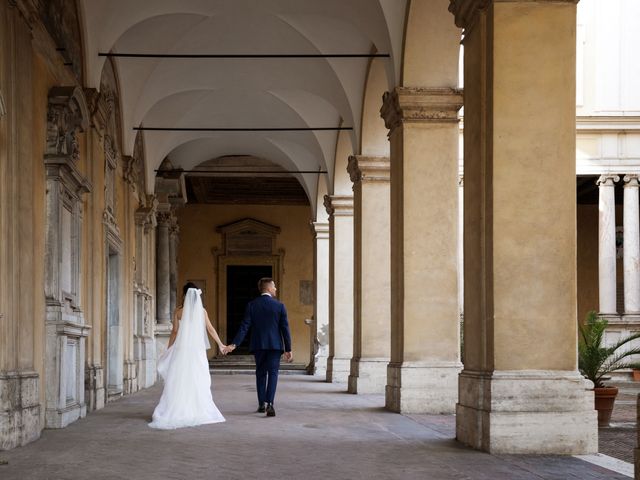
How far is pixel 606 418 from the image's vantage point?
1061cm

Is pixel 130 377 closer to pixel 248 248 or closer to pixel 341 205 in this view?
pixel 341 205

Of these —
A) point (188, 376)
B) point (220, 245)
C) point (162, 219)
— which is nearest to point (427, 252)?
point (188, 376)

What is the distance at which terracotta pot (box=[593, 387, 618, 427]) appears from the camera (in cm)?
1047

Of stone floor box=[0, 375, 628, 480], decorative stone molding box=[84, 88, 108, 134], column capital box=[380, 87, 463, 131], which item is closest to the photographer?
stone floor box=[0, 375, 628, 480]

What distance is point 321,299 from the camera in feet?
83.7

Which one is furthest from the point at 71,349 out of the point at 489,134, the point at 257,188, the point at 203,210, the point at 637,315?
the point at 203,210

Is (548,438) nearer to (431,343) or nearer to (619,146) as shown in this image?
(431,343)

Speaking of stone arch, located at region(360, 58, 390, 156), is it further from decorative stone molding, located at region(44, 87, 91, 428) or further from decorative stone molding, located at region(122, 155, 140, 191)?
decorative stone molding, located at region(44, 87, 91, 428)

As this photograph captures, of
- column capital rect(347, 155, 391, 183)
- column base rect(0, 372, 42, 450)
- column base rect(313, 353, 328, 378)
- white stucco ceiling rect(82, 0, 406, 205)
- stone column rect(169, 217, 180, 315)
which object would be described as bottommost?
column base rect(313, 353, 328, 378)

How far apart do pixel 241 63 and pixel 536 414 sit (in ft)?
40.1

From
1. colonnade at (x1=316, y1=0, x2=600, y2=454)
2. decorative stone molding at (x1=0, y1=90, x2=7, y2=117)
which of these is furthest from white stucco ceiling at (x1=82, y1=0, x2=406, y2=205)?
decorative stone molding at (x1=0, y1=90, x2=7, y2=117)

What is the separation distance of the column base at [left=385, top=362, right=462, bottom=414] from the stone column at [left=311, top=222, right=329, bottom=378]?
1365 cm

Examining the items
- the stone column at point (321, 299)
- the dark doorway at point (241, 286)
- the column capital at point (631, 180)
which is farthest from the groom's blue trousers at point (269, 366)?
the dark doorway at point (241, 286)

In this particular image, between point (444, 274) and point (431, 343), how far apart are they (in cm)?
85
